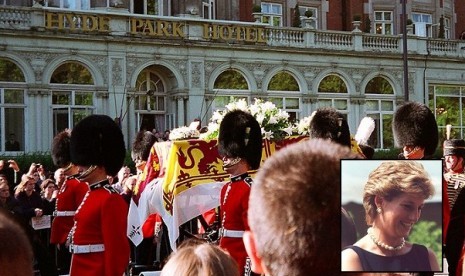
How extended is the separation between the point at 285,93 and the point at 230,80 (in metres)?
2.11

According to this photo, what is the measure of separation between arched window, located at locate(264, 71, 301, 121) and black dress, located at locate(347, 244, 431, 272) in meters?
24.9

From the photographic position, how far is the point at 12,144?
2311 centimetres

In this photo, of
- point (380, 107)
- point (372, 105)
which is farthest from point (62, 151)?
point (380, 107)

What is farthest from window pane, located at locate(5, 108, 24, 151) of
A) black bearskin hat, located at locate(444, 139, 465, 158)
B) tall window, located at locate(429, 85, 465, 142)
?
black bearskin hat, located at locate(444, 139, 465, 158)

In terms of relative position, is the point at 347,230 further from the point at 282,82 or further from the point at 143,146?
the point at 282,82

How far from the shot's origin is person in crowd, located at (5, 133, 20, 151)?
23094 mm

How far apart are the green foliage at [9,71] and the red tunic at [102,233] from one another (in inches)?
695

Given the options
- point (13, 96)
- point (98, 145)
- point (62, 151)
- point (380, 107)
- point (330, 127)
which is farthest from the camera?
point (380, 107)

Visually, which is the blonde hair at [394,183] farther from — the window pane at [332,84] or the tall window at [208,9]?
the window pane at [332,84]

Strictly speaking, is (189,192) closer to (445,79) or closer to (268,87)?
(268,87)

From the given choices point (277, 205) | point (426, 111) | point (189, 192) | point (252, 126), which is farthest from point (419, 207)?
point (189, 192)

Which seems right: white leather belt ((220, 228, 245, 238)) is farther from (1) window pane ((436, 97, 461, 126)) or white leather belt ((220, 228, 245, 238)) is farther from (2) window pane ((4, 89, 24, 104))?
(1) window pane ((436, 97, 461, 126))

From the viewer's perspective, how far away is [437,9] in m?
34.2

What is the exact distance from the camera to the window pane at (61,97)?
23769 mm
